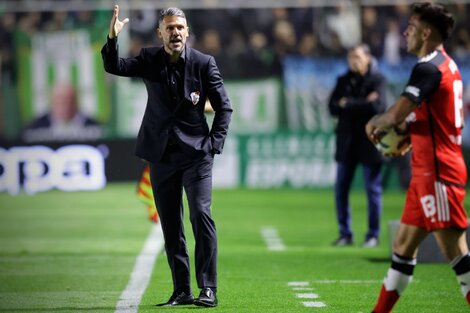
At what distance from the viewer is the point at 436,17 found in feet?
23.2

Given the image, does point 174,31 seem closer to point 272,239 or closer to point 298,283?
point 298,283

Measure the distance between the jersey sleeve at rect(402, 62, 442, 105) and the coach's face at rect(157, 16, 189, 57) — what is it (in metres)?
2.20

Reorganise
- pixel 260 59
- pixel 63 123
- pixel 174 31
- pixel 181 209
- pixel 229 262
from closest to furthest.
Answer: pixel 174 31, pixel 181 209, pixel 229 262, pixel 63 123, pixel 260 59

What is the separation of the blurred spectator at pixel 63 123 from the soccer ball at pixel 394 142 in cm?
1910

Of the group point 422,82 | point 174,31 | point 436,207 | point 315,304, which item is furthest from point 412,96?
point 315,304

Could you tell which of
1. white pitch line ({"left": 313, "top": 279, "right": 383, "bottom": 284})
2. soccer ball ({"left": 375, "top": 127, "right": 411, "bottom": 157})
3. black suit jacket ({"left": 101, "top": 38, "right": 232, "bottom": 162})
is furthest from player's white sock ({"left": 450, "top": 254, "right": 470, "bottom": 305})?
white pitch line ({"left": 313, "top": 279, "right": 383, "bottom": 284})

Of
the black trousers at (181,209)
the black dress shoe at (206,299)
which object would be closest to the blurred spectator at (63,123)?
the black trousers at (181,209)

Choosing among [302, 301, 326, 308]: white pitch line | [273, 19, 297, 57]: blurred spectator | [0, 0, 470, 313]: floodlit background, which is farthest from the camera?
[273, 19, 297, 57]: blurred spectator

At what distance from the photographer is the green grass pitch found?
364 inches

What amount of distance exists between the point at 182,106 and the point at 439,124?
2.34 m

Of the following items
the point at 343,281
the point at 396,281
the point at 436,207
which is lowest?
the point at 343,281

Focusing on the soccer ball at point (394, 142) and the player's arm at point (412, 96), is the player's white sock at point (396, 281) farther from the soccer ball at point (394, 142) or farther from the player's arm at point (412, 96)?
the player's arm at point (412, 96)

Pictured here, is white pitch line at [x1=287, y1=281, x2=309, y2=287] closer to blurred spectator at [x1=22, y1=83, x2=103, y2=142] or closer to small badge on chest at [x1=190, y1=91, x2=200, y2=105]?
small badge on chest at [x1=190, y1=91, x2=200, y2=105]

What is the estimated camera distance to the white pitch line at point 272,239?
45.7 ft
